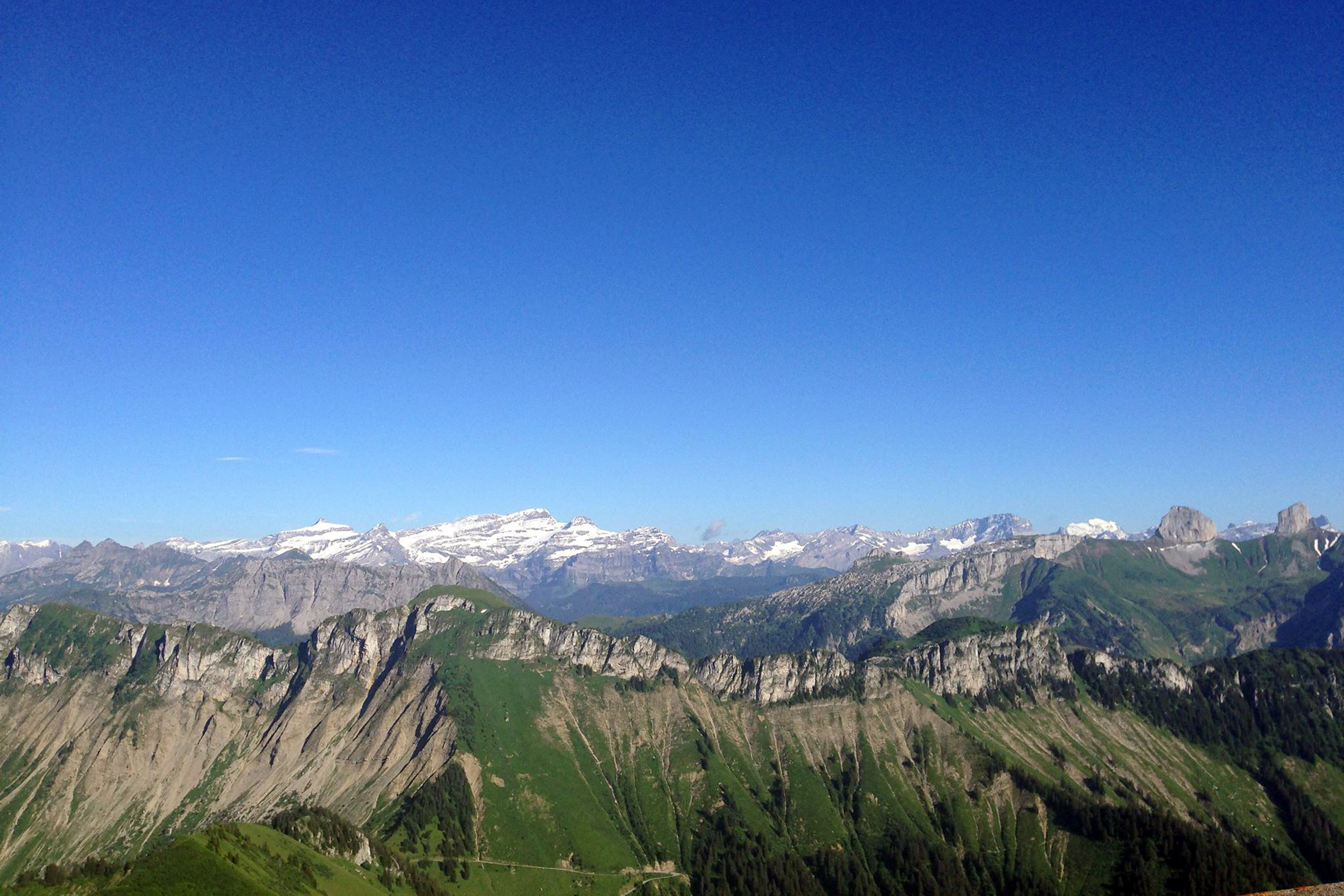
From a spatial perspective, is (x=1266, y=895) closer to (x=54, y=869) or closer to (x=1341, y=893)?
(x=1341, y=893)

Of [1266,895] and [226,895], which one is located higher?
[1266,895]

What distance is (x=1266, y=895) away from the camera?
80.9 metres

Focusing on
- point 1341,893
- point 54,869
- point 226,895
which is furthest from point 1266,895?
point 54,869

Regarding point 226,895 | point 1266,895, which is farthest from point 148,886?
point 1266,895

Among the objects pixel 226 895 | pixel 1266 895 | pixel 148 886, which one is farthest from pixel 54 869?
pixel 1266 895

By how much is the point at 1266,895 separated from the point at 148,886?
197540mm

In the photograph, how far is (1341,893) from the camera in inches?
3137

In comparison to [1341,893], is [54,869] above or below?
below

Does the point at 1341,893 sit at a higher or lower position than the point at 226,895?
higher

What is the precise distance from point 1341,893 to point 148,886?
203007mm

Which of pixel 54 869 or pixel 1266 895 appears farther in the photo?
pixel 54 869

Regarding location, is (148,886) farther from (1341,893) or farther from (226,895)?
(1341,893)

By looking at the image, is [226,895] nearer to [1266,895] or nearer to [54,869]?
[54,869]

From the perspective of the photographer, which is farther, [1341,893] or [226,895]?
[226,895]
